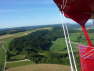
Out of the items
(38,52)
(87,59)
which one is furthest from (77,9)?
(38,52)

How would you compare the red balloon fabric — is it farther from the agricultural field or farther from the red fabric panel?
the agricultural field

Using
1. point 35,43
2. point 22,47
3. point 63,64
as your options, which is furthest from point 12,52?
point 63,64

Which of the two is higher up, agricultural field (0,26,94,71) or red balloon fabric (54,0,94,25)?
red balloon fabric (54,0,94,25)

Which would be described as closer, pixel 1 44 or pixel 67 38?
pixel 67 38

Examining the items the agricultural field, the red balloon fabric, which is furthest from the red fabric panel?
the agricultural field

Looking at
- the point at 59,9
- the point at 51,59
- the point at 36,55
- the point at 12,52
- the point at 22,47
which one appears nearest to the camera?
the point at 59,9

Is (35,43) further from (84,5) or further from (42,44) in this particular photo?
(84,5)

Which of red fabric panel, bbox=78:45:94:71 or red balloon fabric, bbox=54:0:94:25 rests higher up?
red balloon fabric, bbox=54:0:94:25

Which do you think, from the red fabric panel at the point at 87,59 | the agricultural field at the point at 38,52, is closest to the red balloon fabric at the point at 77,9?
the red fabric panel at the point at 87,59

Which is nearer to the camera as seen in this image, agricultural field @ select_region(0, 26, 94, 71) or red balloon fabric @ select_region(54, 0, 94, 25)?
red balloon fabric @ select_region(54, 0, 94, 25)

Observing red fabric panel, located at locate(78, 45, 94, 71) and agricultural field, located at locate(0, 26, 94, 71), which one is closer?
red fabric panel, located at locate(78, 45, 94, 71)

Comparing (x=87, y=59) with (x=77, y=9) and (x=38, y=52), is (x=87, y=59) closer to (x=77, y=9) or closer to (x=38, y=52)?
(x=77, y=9)
